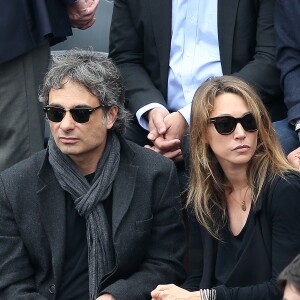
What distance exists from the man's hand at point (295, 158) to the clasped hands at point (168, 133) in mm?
629

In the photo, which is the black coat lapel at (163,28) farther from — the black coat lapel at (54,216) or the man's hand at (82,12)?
the black coat lapel at (54,216)

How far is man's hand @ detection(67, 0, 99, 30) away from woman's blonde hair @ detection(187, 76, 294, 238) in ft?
3.79

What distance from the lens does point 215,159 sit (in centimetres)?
437

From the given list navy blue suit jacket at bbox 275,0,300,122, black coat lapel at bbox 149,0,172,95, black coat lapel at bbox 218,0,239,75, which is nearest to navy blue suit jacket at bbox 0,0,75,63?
black coat lapel at bbox 149,0,172,95

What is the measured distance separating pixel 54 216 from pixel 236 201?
32.7 inches

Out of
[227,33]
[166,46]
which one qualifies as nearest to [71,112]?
[166,46]

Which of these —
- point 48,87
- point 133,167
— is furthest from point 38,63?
point 133,167

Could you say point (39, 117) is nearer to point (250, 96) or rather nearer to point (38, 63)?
point (38, 63)

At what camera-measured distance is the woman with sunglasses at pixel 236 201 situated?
13.2 ft

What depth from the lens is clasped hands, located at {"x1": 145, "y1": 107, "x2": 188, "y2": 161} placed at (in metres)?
4.90

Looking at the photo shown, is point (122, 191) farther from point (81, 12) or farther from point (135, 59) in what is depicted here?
point (81, 12)

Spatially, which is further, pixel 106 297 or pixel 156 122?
pixel 156 122

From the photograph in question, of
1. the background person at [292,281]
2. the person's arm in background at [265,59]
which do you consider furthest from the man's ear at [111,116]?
the background person at [292,281]

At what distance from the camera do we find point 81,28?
17.6 feet
